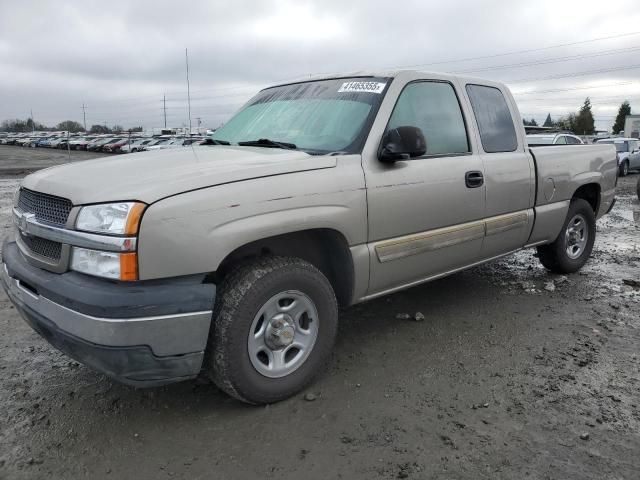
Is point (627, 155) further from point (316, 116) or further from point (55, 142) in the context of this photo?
point (55, 142)

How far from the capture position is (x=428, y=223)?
376 cm

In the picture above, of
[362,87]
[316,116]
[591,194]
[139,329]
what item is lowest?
[139,329]

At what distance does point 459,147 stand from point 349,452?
8.16ft

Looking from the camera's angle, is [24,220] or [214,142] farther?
[214,142]

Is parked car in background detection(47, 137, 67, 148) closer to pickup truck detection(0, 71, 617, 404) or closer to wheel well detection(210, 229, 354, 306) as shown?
pickup truck detection(0, 71, 617, 404)

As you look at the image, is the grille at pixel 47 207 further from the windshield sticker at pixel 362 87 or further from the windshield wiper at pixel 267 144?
the windshield sticker at pixel 362 87

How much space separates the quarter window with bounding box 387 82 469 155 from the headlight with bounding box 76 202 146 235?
1.90 metres

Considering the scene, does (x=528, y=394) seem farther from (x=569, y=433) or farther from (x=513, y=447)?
(x=513, y=447)

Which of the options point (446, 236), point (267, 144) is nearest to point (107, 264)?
point (267, 144)

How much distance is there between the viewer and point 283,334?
3.03 m

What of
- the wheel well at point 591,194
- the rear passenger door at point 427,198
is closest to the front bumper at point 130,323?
the rear passenger door at point 427,198

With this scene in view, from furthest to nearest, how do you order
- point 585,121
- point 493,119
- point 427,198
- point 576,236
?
point 585,121 < point 576,236 < point 493,119 < point 427,198

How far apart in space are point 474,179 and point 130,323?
2.75m

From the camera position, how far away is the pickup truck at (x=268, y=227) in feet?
8.27
